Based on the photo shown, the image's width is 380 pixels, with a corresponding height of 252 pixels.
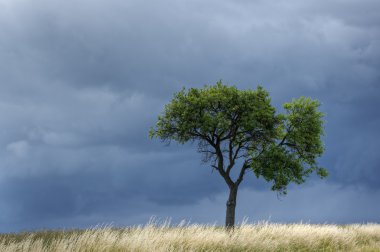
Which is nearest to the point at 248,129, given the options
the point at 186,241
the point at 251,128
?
the point at 251,128

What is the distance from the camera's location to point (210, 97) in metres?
28.4

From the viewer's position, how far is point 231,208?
29156mm

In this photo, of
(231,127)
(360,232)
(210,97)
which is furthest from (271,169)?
(360,232)

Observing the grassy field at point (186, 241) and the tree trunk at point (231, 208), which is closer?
the grassy field at point (186, 241)

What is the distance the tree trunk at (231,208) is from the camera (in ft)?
93.8

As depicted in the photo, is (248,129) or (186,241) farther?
(248,129)

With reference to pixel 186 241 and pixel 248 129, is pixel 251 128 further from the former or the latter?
pixel 186 241

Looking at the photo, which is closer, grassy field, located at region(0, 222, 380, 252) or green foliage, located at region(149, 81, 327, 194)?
grassy field, located at region(0, 222, 380, 252)

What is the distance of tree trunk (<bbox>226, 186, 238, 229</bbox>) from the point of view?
28600 mm

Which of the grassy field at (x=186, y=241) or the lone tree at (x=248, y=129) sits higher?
the lone tree at (x=248, y=129)

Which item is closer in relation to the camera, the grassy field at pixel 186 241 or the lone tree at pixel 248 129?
the grassy field at pixel 186 241

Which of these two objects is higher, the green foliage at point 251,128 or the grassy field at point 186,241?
the green foliage at point 251,128

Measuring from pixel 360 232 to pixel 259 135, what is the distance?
998 centimetres

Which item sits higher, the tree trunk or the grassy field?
the tree trunk
